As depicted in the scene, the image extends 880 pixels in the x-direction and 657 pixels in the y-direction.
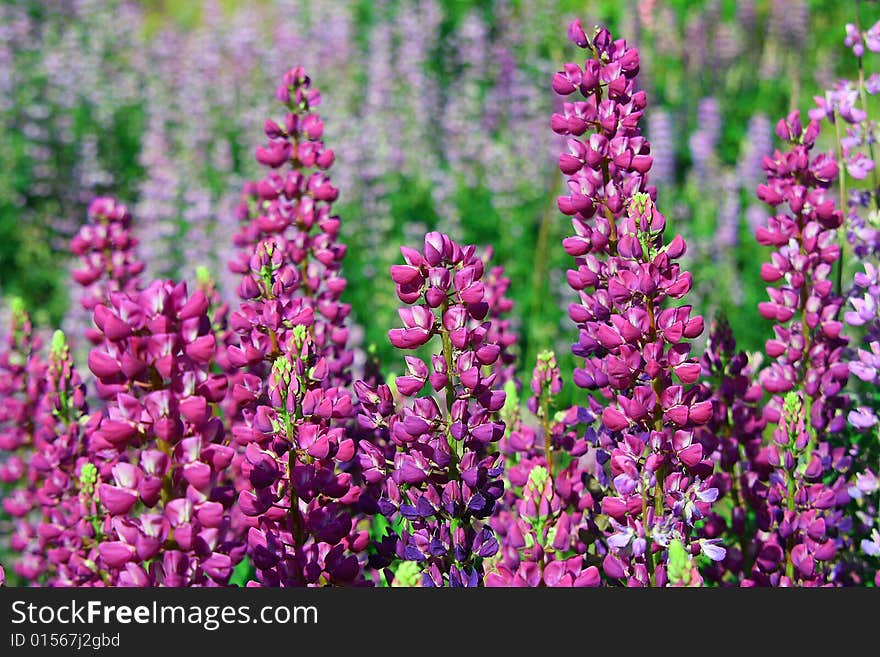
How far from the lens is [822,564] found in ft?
7.24

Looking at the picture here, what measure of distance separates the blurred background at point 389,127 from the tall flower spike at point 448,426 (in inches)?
140

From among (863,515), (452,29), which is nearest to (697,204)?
(452,29)

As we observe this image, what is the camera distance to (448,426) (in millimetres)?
1812

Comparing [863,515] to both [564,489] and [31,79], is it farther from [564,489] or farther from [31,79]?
[31,79]

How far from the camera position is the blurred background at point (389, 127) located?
6.66 meters

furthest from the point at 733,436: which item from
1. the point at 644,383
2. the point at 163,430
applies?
the point at 163,430

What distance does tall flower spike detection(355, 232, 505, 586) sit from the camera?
1.77 m

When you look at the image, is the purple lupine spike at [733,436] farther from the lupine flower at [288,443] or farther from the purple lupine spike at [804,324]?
the lupine flower at [288,443]

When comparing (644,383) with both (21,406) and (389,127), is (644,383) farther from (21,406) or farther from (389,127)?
(389,127)

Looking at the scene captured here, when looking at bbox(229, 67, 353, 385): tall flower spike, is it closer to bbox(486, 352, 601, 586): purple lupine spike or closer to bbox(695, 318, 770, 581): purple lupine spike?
bbox(486, 352, 601, 586): purple lupine spike

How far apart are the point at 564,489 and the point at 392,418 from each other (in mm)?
375

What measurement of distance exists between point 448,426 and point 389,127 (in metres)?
6.19

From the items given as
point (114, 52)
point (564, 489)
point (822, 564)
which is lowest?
point (822, 564)

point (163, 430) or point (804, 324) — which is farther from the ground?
point (804, 324)
